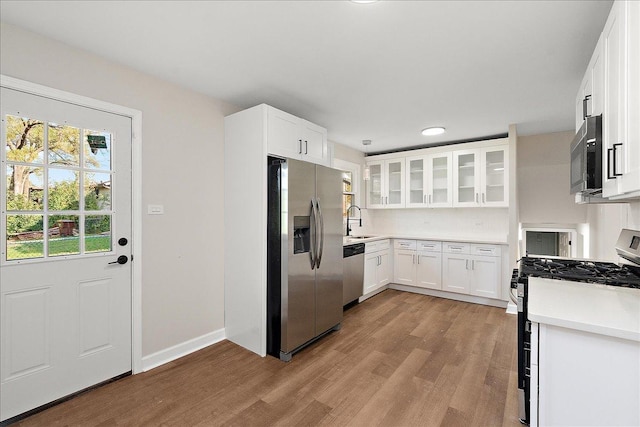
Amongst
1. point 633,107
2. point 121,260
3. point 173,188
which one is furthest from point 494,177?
point 121,260

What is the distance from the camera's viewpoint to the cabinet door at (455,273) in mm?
4281

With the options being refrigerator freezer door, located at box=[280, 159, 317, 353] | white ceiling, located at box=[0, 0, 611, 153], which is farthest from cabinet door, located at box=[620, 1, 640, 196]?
refrigerator freezer door, located at box=[280, 159, 317, 353]

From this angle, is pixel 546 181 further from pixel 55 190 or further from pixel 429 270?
pixel 55 190

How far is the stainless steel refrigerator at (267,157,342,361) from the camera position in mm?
2674

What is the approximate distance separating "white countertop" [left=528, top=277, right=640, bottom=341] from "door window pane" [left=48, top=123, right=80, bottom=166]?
2939 millimetres

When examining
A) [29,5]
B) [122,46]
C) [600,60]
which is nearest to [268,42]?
[122,46]

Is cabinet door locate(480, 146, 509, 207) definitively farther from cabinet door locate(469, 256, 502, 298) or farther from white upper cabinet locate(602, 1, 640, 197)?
A: white upper cabinet locate(602, 1, 640, 197)

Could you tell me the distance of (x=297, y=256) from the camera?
9.08 feet

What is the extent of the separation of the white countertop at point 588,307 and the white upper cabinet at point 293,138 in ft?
7.30

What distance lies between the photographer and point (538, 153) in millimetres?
4293

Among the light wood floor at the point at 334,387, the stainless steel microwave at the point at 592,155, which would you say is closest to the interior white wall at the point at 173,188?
the light wood floor at the point at 334,387

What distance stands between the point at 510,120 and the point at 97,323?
4652 mm

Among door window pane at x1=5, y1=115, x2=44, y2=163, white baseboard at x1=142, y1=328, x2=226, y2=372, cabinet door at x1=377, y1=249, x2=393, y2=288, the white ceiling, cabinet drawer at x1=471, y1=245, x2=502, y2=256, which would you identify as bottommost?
white baseboard at x1=142, y1=328, x2=226, y2=372

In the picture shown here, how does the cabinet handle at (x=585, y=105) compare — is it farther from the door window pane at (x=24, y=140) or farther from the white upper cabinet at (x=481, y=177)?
the door window pane at (x=24, y=140)
